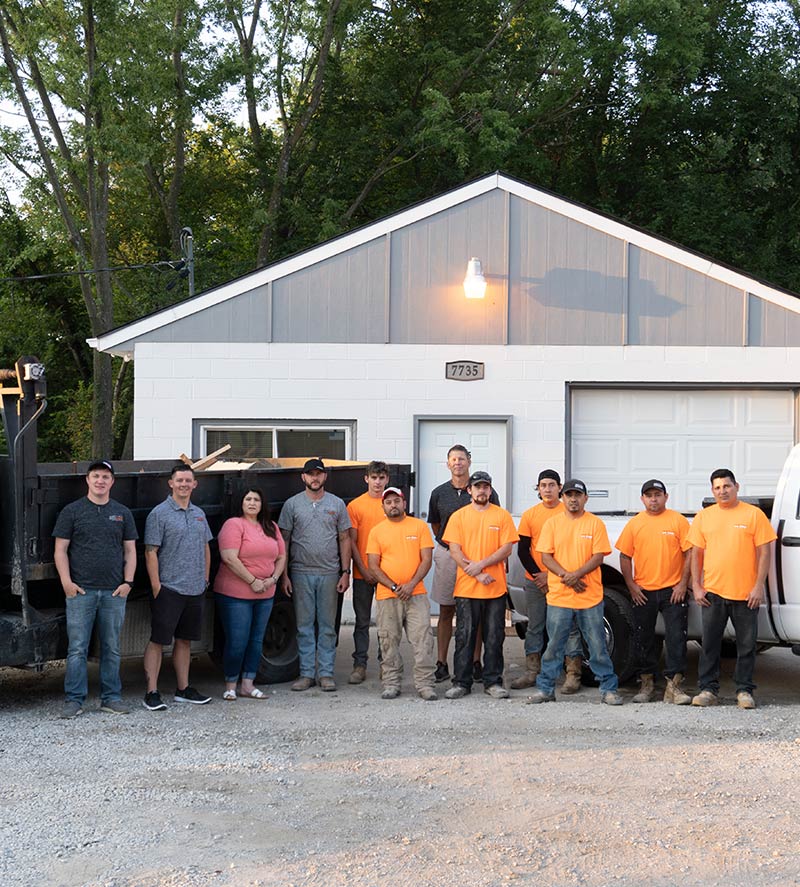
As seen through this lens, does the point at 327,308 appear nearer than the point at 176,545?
No

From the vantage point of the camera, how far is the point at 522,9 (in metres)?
28.7

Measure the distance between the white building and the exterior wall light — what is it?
0.21 meters

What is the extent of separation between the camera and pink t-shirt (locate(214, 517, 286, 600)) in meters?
9.30

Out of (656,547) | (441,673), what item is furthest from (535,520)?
(441,673)

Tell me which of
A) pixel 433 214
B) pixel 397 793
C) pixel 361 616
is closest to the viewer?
pixel 397 793

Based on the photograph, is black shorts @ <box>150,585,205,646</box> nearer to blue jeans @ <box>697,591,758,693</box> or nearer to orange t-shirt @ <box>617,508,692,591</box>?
orange t-shirt @ <box>617,508,692,591</box>

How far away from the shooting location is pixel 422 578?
31.2ft

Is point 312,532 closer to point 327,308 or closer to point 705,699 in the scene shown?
point 705,699

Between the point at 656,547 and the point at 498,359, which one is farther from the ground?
the point at 498,359

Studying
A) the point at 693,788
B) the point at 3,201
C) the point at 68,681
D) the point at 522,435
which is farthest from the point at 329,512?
the point at 3,201

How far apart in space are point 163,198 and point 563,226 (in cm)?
1762

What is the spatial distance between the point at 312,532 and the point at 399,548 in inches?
28.1

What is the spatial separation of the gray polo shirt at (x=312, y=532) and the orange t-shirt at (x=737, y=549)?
2834mm

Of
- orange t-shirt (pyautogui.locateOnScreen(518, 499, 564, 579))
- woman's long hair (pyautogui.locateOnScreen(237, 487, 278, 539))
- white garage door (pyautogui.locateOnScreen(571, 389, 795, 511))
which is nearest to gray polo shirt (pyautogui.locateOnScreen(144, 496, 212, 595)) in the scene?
woman's long hair (pyautogui.locateOnScreen(237, 487, 278, 539))
